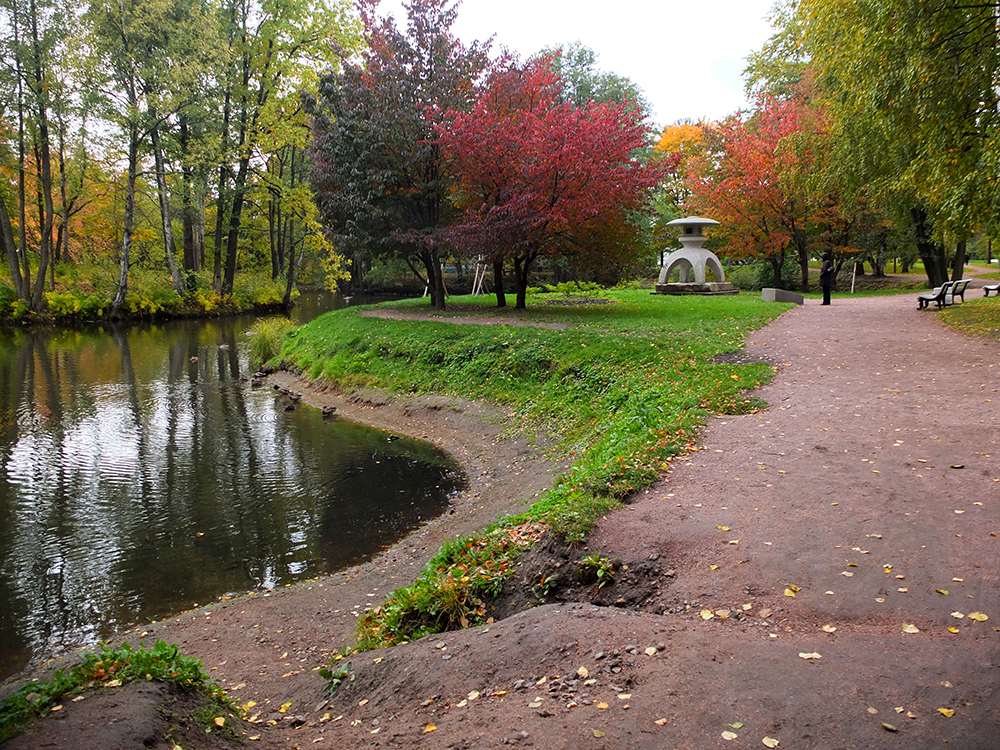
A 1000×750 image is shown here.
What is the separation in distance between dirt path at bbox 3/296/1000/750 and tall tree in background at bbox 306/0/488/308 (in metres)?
15.2

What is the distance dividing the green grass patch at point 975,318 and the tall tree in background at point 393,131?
44.4 ft

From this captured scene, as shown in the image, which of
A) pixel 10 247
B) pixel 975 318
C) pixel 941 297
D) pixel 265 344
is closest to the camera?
pixel 975 318

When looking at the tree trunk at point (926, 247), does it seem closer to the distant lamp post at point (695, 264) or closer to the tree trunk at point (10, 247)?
the distant lamp post at point (695, 264)

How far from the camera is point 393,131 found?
2050cm

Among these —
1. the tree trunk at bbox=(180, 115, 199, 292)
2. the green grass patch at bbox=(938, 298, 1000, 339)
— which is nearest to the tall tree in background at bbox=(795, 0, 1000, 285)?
the green grass patch at bbox=(938, 298, 1000, 339)

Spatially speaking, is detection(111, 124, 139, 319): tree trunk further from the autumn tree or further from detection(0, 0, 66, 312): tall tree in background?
the autumn tree

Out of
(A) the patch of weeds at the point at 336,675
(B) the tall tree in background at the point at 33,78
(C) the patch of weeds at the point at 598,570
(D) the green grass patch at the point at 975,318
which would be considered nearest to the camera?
(A) the patch of weeds at the point at 336,675

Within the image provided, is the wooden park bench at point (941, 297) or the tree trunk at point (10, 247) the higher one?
the tree trunk at point (10, 247)

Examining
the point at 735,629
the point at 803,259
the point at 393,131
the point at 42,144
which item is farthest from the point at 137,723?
the point at 803,259

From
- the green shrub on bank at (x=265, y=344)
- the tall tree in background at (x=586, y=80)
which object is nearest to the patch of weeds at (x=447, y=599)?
the green shrub on bank at (x=265, y=344)

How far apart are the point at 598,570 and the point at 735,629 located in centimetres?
124

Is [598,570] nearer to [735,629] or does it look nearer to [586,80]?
[735,629]

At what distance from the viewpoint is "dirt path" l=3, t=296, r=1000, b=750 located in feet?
10.2

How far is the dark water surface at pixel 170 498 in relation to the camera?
22.4 ft
